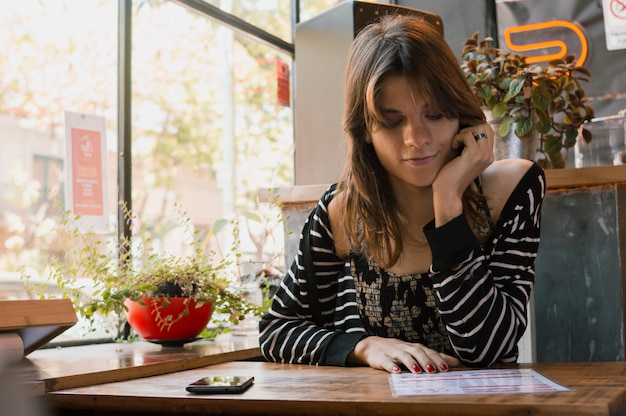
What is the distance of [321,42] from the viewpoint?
2697 millimetres

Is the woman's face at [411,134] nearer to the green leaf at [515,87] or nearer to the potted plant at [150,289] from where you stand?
the green leaf at [515,87]

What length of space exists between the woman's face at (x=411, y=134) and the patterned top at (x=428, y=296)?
0.46ft

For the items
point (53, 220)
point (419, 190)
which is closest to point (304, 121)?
point (53, 220)

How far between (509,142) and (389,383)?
3.96 ft

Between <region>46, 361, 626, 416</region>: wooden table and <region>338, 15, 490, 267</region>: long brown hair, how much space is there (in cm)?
31

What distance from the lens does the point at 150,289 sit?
2.05 metres

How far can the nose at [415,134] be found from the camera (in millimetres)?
1495

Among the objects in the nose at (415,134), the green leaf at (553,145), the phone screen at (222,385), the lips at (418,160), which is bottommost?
the phone screen at (222,385)

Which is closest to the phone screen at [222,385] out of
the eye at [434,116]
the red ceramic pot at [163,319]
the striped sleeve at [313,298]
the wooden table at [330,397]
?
the wooden table at [330,397]

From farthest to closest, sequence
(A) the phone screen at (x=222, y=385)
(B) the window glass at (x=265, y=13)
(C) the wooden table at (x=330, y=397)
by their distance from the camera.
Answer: (B) the window glass at (x=265, y=13), (A) the phone screen at (x=222, y=385), (C) the wooden table at (x=330, y=397)

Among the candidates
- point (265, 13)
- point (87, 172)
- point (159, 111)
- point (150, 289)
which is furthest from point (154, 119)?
point (150, 289)

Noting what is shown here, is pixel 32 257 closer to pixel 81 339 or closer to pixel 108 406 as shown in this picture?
pixel 81 339

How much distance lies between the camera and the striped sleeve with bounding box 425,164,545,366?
55.3 inches

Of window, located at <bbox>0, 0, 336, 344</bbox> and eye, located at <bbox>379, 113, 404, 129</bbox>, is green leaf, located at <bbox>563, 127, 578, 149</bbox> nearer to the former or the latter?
eye, located at <bbox>379, 113, 404, 129</bbox>
